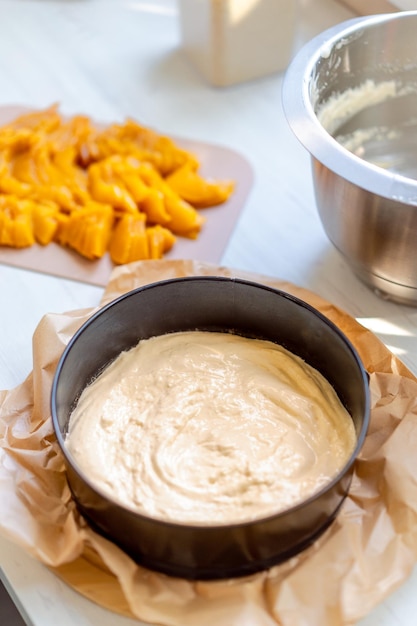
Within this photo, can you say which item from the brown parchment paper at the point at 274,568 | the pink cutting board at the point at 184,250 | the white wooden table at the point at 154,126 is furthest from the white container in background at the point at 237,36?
the brown parchment paper at the point at 274,568

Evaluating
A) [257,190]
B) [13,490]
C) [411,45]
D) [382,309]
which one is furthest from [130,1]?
[13,490]

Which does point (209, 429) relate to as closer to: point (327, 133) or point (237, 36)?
point (327, 133)

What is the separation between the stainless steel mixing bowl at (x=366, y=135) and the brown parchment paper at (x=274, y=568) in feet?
0.51

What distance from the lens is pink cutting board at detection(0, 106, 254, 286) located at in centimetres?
114

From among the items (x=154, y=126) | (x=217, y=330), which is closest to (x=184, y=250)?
(x=217, y=330)

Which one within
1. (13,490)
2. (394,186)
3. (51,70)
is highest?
(394,186)

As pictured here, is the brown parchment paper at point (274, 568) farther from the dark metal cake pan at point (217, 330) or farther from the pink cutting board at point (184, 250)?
the pink cutting board at point (184, 250)

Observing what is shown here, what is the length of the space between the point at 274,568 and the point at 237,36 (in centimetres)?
94

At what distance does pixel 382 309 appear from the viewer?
108cm

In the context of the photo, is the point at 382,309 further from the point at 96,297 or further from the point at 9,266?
the point at 9,266

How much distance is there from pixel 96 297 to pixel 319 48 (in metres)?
0.45

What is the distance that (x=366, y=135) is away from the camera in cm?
118

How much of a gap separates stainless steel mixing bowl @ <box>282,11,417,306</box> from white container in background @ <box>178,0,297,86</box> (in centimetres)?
→ 32

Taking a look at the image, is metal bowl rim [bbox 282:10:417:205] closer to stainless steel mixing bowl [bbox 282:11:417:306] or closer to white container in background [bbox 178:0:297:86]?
stainless steel mixing bowl [bbox 282:11:417:306]
